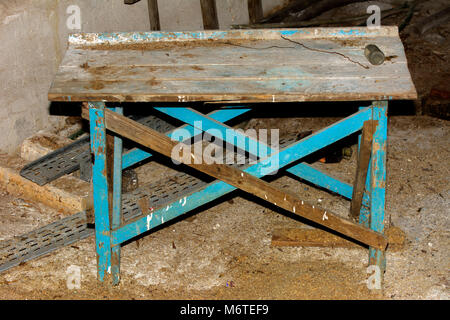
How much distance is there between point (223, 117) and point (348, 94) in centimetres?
128

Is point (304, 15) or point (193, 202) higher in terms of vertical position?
point (304, 15)

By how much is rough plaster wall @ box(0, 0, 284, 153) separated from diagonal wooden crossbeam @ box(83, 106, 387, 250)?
1.81 metres

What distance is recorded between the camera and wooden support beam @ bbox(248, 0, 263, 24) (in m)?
7.89

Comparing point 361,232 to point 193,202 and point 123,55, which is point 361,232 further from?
point 123,55

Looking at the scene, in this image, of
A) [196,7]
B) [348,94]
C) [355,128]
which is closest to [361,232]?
[355,128]

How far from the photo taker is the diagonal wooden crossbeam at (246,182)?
3.95m

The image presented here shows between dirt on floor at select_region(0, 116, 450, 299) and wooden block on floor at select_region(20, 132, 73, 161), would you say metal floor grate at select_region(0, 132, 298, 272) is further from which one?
wooden block on floor at select_region(20, 132, 73, 161)

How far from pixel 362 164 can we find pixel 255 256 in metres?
1.05

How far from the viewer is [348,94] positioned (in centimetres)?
378
